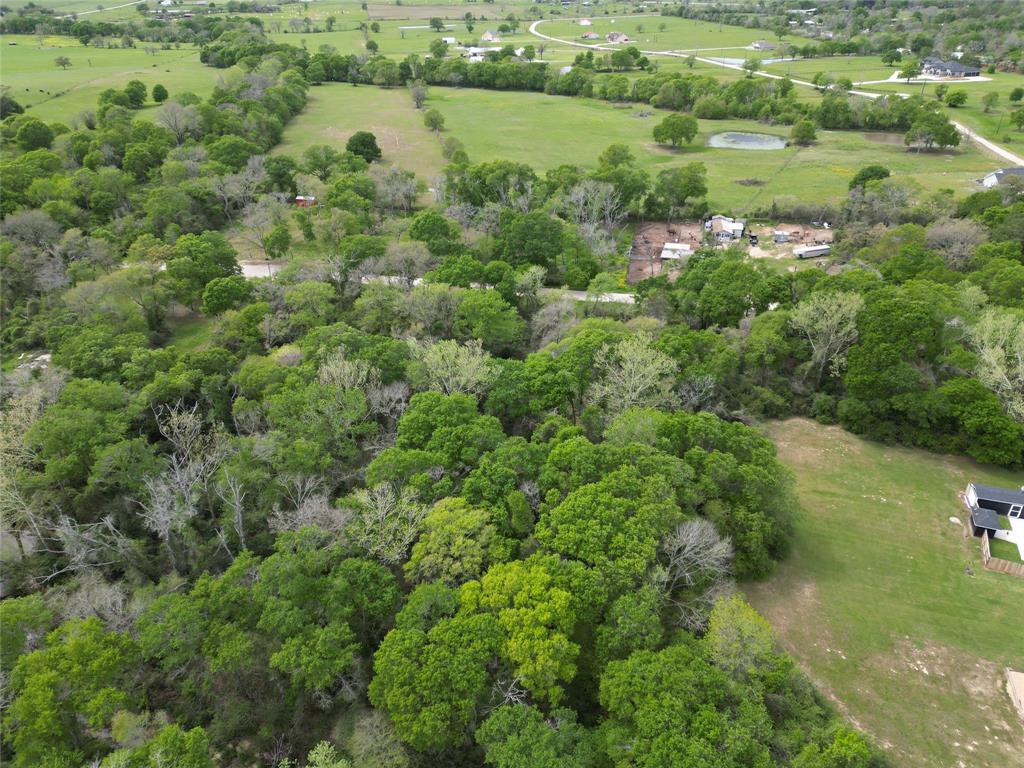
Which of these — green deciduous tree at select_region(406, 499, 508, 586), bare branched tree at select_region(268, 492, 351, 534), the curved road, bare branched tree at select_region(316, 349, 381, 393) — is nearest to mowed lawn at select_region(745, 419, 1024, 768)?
green deciduous tree at select_region(406, 499, 508, 586)

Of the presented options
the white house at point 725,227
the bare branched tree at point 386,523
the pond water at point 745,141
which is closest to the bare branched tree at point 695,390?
the bare branched tree at point 386,523

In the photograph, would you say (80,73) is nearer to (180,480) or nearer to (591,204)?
(591,204)

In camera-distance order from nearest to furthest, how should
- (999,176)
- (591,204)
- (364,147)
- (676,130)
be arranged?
(591,204)
(999,176)
(364,147)
(676,130)

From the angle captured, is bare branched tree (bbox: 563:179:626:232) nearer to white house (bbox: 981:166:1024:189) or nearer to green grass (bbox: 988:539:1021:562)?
green grass (bbox: 988:539:1021:562)

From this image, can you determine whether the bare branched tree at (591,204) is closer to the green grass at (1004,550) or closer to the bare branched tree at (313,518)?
the green grass at (1004,550)

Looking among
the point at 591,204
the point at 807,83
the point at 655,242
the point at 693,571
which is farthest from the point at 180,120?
the point at 807,83

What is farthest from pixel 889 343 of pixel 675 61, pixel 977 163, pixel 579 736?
pixel 675 61
